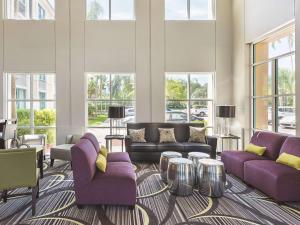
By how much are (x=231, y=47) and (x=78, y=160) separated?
6.02 meters

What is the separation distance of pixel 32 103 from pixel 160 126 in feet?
13.3

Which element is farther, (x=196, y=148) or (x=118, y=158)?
(x=196, y=148)

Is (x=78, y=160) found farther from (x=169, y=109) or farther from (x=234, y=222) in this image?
(x=169, y=109)

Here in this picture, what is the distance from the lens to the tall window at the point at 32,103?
23.6 ft

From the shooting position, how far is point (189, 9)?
290 inches

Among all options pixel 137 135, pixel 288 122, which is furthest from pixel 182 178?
pixel 288 122

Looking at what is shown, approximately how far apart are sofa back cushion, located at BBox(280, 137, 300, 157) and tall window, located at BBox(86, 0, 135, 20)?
5504 mm

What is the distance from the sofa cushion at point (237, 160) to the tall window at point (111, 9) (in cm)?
501

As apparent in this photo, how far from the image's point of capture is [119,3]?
7.27 m

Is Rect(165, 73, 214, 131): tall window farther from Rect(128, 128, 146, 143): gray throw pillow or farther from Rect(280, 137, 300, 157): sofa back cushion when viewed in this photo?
Rect(280, 137, 300, 157): sofa back cushion

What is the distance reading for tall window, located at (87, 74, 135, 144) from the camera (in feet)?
23.9

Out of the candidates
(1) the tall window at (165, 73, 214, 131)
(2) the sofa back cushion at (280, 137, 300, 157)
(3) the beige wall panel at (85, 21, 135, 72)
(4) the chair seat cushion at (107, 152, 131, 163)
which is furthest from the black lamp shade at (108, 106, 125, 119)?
(2) the sofa back cushion at (280, 137, 300, 157)

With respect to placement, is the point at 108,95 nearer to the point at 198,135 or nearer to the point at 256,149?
the point at 198,135

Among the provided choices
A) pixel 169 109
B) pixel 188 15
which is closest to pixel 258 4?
pixel 188 15
